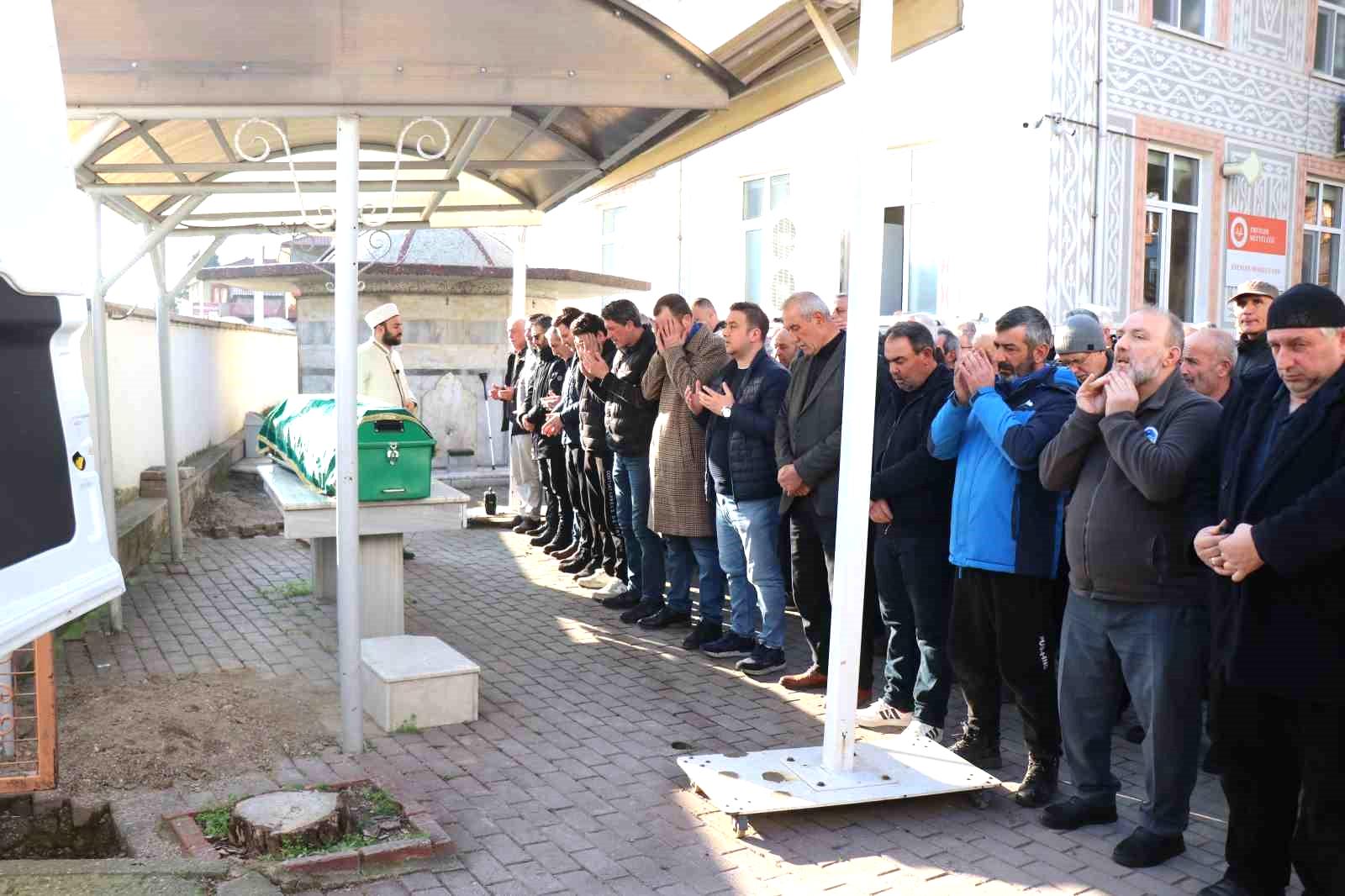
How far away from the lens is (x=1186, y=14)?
496 inches

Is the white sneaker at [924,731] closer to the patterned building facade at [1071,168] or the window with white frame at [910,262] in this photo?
the patterned building facade at [1071,168]

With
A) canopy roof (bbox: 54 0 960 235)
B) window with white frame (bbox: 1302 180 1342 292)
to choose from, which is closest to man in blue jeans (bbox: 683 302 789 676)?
canopy roof (bbox: 54 0 960 235)

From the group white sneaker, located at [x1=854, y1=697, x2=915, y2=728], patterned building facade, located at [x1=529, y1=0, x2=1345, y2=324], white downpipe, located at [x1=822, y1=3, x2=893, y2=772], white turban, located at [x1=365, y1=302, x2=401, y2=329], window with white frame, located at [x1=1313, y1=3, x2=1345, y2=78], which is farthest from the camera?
window with white frame, located at [x1=1313, y1=3, x2=1345, y2=78]

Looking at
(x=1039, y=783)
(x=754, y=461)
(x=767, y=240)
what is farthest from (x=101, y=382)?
(x=767, y=240)

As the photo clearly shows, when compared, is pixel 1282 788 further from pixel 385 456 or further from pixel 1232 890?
pixel 385 456

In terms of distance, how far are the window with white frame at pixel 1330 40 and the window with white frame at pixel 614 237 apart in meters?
10.3

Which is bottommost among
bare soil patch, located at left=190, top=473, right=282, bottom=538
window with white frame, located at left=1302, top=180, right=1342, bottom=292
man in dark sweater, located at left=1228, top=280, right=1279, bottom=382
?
bare soil patch, located at left=190, top=473, right=282, bottom=538

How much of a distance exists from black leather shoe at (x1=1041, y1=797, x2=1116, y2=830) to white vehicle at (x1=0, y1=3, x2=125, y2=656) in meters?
3.39

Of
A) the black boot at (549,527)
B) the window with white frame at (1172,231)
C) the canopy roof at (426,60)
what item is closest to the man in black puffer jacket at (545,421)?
the black boot at (549,527)

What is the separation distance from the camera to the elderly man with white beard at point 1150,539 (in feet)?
12.9

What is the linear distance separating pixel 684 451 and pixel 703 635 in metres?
1.10

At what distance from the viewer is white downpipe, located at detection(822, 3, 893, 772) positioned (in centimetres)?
421

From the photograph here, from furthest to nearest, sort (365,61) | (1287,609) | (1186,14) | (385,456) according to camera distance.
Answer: (1186,14) < (385,456) < (365,61) < (1287,609)

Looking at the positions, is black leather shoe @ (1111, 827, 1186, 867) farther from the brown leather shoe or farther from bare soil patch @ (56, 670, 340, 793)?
bare soil patch @ (56, 670, 340, 793)
